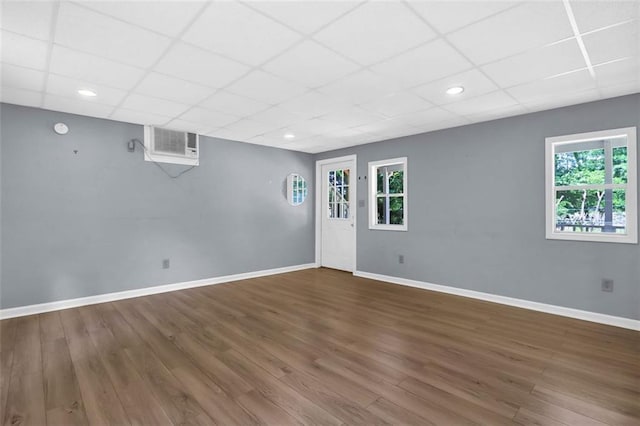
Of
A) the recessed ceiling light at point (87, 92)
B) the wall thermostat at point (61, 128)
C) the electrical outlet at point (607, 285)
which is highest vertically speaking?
the recessed ceiling light at point (87, 92)

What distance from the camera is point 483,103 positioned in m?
3.57

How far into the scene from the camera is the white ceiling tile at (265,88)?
2.91m

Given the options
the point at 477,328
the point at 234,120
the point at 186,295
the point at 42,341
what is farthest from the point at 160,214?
the point at 477,328

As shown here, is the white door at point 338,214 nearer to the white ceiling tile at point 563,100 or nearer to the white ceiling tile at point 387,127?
the white ceiling tile at point 387,127

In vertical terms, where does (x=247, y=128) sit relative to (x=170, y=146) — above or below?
above

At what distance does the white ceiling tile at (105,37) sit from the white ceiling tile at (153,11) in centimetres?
9

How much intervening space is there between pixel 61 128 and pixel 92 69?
1705 millimetres

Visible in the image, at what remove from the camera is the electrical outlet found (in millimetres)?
3357

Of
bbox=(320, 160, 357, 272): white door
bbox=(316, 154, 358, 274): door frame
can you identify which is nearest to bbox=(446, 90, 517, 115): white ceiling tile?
bbox=(316, 154, 358, 274): door frame

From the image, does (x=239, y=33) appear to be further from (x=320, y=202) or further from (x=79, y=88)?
(x=320, y=202)

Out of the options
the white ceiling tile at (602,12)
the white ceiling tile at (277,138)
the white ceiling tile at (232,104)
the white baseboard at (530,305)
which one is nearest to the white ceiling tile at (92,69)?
the white ceiling tile at (232,104)

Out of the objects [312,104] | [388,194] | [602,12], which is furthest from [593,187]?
[312,104]

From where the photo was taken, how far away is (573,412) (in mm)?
1850

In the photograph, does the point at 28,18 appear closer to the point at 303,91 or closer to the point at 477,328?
the point at 303,91
